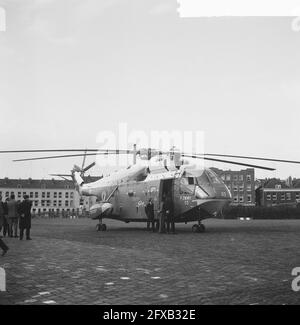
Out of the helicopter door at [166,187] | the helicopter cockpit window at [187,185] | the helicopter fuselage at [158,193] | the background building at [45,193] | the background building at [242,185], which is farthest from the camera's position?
the background building at [45,193]

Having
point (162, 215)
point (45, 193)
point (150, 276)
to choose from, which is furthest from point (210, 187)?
point (45, 193)

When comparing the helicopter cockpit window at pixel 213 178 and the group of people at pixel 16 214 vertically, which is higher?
the helicopter cockpit window at pixel 213 178

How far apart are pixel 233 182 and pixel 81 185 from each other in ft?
277

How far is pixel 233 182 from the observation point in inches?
4257

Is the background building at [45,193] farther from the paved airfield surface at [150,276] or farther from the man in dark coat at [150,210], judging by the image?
the paved airfield surface at [150,276]

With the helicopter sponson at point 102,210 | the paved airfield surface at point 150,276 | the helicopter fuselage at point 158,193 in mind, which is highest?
the helicopter fuselage at point 158,193

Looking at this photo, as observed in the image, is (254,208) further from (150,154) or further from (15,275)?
(15,275)

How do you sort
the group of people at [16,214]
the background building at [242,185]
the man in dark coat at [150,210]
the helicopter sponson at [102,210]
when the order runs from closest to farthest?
the group of people at [16,214] < the man in dark coat at [150,210] < the helicopter sponson at [102,210] < the background building at [242,185]

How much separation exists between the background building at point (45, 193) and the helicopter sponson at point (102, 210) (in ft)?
332

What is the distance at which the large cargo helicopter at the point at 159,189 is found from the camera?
2014cm

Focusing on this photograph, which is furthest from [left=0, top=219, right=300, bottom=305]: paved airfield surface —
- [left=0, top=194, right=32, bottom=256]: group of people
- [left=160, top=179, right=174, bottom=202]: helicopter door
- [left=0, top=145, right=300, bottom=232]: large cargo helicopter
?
[left=160, top=179, right=174, bottom=202]: helicopter door

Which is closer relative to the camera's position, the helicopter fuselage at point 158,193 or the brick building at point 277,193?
the helicopter fuselage at point 158,193

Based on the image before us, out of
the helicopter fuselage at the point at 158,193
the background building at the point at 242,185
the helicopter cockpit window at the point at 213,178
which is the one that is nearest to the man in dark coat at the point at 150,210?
the helicopter fuselage at the point at 158,193

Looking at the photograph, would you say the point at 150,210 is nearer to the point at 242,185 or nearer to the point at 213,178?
the point at 213,178
